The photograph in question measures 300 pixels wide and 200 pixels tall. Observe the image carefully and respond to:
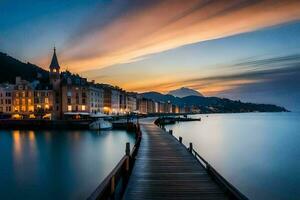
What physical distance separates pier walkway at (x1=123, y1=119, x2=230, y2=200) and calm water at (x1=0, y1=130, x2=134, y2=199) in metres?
6.16

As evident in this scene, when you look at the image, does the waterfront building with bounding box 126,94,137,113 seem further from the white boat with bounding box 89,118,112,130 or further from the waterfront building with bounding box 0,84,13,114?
the white boat with bounding box 89,118,112,130

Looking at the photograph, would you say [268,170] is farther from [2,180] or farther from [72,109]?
[72,109]

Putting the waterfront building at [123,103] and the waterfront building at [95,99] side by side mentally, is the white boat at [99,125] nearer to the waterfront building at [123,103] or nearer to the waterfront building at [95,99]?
the waterfront building at [95,99]

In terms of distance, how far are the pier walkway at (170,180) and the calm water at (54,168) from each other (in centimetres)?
616

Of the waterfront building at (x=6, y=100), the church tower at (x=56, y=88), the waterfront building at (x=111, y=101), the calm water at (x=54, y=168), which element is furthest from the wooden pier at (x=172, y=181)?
the waterfront building at (x=111, y=101)

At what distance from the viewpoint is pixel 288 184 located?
89.4 ft

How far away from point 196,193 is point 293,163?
29733 millimetres

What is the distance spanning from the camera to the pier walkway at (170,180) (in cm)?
1402

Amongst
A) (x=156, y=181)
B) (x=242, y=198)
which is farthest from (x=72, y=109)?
(x=242, y=198)

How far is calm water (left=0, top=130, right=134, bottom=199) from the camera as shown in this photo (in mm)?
24062

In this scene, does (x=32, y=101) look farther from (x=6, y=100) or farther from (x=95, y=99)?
(x=95, y=99)

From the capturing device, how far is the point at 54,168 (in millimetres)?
33875

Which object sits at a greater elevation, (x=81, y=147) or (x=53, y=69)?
(x=53, y=69)

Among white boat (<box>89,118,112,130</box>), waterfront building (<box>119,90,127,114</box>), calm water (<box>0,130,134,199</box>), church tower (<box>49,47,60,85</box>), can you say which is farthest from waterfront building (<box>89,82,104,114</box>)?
calm water (<box>0,130,134,199</box>)
